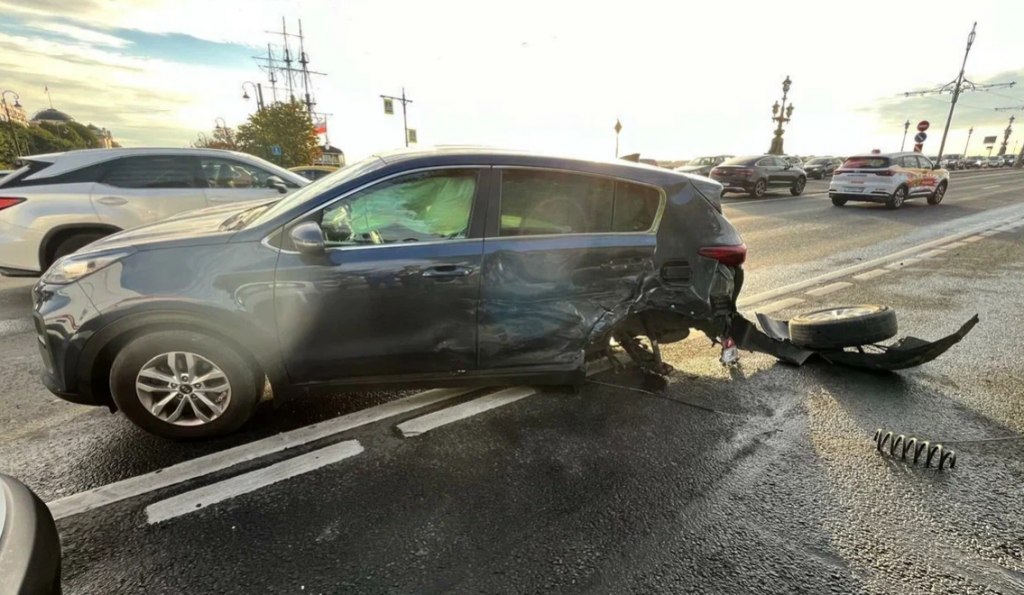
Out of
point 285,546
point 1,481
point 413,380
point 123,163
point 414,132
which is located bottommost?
point 285,546

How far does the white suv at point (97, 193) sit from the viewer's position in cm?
533

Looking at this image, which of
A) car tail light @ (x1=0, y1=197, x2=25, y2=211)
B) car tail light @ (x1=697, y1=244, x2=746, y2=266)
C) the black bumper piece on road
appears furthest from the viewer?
car tail light @ (x1=0, y1=197, x2=25, y2=211)

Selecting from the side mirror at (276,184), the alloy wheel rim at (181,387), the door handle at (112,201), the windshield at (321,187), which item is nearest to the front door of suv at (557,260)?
the windshield at (321,187)

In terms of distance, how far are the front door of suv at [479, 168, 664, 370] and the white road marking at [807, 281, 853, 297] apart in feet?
12.7

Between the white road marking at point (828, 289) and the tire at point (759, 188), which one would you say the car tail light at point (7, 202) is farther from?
the tire at point (759, 188)

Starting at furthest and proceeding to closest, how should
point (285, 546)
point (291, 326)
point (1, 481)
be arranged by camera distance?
point (291, 326) → point (285, 546) → point (1, 481)

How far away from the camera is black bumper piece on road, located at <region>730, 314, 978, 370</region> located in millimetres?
3721

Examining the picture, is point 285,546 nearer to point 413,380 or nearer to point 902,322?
point 413,380

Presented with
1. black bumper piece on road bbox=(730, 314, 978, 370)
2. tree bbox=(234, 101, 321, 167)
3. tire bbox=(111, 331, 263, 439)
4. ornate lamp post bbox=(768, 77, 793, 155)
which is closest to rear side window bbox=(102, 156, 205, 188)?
tire bbox=(111, 331, 263, 439)

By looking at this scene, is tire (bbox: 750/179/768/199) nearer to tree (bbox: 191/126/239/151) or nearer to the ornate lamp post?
the ornate lamp post

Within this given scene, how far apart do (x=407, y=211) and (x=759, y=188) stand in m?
18.9

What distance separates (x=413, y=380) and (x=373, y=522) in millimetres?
937

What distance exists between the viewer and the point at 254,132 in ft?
115

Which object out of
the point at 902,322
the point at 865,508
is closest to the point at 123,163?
the point at 865,508
